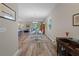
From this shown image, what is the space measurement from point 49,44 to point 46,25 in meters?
0.89

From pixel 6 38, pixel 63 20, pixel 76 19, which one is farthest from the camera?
pixel 63 20

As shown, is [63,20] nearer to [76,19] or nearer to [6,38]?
[76,19]

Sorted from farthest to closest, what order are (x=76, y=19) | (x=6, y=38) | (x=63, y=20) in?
(x=63, y=20) < (x=76, y=19) < (x=6, y=38)

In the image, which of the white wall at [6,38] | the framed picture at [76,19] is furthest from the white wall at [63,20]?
the white wall at [6,38]

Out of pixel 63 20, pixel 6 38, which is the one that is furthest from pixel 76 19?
pixel 6 38

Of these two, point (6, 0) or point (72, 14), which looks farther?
point (72, 14)

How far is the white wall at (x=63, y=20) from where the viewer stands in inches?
127

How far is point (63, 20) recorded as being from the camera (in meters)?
3.68

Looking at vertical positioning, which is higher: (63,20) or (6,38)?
(63,20)

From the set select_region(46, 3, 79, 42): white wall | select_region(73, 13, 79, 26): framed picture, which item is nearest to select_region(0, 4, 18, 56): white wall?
select_region(46, 3, 79, 42): white wall

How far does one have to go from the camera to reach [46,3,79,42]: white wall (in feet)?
10.6

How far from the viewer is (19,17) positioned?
3.93 metres

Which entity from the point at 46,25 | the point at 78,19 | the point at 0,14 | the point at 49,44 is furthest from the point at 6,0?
the point at 49,44

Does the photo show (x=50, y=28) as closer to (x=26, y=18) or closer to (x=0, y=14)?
(x=26, y=18)
